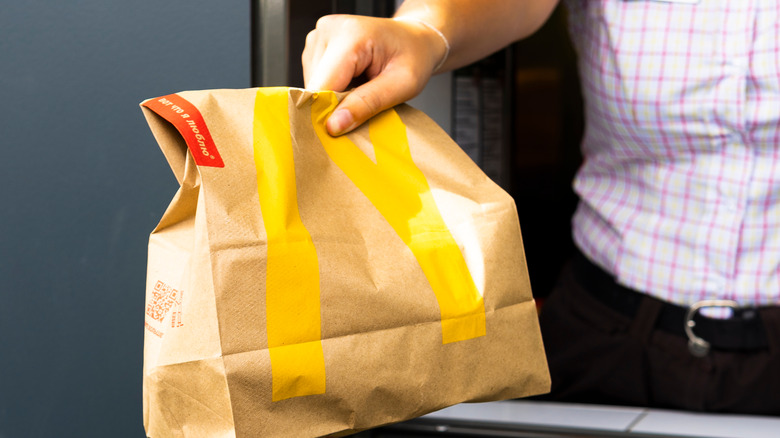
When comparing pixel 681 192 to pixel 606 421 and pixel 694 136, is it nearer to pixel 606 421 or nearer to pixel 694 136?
pixel 694 136

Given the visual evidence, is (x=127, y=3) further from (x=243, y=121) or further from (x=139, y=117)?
(x=243, y=121)

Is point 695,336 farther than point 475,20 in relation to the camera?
Yes

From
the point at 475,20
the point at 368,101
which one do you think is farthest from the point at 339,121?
the point at 475,20

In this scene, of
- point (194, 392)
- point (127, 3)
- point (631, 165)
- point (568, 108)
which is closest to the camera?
Result: point (194, 392)

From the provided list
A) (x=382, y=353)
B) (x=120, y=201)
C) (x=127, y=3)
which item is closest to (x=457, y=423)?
(x=382, y=353)

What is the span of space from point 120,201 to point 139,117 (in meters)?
0.10

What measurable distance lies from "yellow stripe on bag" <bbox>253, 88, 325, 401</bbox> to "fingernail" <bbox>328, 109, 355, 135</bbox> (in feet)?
0.25

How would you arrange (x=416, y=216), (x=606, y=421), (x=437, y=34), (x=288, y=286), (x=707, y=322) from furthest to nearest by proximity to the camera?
(x=707, y=322)
(x=606, y=421)
(x=437, y=34)
(x=416, y=216)
(x=288, y=286)

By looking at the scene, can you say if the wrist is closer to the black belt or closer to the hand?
the hand

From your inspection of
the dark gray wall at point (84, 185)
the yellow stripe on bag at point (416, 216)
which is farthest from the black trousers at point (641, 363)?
the dark gray wall at point (84, 185)

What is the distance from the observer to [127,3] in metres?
0.82

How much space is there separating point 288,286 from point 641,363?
0.77m

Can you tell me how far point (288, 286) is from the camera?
0.52 metres

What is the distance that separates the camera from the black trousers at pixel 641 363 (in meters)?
1.04
